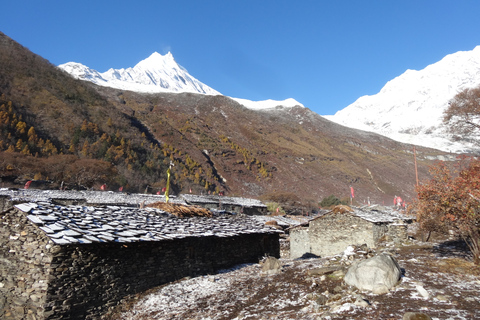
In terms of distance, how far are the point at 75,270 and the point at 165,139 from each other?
87783mm

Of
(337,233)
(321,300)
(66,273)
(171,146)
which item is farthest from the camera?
(171,146)

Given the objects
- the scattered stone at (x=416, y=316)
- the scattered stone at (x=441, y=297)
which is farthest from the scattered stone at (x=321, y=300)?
the scattered stone at (x=441, y=297)

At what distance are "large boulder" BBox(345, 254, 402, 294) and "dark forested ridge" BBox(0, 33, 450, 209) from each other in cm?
4449

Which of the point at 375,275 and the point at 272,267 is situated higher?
the point at 375,275

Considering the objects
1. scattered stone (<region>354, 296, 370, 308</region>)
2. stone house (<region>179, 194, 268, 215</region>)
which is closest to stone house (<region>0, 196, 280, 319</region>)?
scattered stone (<region>354, 296, 370, 308</region>)

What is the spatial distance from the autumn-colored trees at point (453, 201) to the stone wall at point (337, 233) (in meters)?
10.4

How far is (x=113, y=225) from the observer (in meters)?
11.5

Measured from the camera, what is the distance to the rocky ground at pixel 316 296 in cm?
711

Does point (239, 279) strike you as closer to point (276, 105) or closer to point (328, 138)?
point (328, 138)

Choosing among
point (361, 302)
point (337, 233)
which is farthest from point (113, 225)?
point (337, 233)

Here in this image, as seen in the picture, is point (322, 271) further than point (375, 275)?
Yes

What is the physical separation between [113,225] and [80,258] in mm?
2241

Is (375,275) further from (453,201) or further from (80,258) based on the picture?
(80,258)

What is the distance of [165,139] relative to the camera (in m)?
94.4
